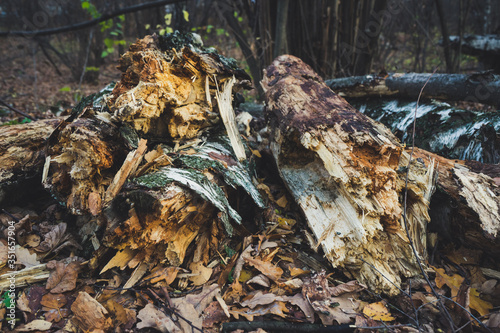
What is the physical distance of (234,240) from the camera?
2193 mm

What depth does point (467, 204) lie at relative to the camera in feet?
6.04

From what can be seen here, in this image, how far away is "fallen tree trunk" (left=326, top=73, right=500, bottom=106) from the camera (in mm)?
3009

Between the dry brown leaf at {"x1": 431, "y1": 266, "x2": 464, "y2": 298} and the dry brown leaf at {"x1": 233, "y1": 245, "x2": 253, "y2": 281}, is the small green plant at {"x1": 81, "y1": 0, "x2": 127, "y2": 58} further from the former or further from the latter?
the dry brown leaf at {"x1": 431, "y1": 266, "x2": 464, "y2": 298}

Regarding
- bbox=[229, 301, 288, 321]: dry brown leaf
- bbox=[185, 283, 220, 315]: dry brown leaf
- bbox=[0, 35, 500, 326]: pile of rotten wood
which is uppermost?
bbox=[0, 35, 500, 326]: pile of rotten wood

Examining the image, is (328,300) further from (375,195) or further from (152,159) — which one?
(152,159)

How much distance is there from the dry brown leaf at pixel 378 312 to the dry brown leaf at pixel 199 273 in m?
1.06

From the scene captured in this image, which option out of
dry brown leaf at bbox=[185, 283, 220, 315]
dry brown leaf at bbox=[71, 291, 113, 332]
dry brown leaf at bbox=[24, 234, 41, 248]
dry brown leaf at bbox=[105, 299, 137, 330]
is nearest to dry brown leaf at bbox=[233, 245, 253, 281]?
dry brown leaf at bbox=[185, 283, 220, 315]

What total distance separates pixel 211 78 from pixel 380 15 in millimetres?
4402

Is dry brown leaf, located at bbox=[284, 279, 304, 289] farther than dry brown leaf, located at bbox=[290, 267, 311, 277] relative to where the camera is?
No

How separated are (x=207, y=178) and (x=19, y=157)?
6.01 feet

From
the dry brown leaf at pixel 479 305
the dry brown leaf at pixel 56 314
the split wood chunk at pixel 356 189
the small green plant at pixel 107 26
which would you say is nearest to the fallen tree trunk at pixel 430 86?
the split wood chunk at pixel 356 189

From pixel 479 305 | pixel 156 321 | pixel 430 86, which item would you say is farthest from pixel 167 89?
pixel 430 86

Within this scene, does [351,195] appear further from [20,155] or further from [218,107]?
[20,155]

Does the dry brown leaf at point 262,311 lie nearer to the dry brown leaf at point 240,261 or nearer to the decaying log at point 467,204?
the dry brown leaf at point 240,261
